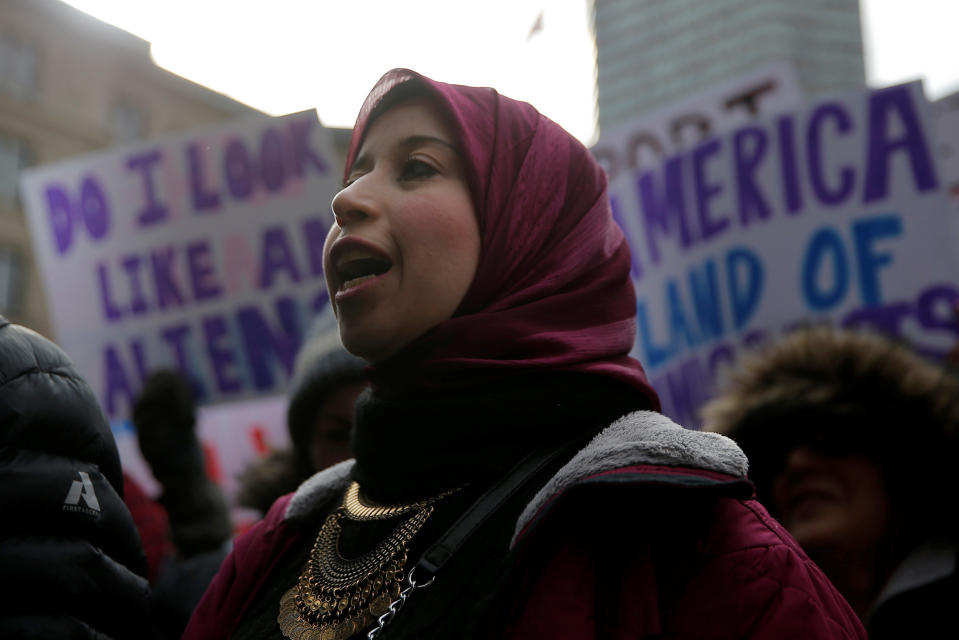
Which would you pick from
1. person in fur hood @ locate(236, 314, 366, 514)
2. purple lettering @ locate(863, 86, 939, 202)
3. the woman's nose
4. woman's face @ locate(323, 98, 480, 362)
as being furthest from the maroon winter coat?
purple lettering @ locate(863, 86, 939, 202)

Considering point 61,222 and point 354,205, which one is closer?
point 354,205

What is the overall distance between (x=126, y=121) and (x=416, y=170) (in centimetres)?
2576

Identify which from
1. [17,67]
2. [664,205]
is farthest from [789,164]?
[17,67]

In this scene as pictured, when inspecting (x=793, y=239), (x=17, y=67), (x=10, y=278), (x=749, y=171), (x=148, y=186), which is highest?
(x=17, y=67)

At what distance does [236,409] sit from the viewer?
5.79 meters

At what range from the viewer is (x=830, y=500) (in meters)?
2.54

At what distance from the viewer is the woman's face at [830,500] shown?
2.46 metres

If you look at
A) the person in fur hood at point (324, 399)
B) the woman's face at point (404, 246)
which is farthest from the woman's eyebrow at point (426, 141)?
the person in fur hood at point (324, 399)

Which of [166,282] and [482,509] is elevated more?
[166,282]

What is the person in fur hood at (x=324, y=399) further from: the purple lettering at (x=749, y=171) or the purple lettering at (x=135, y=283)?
the purple lettering at (x=135, y=283)

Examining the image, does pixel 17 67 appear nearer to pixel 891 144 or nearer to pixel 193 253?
pixel 193 253

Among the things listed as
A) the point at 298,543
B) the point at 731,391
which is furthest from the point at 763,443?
the point at 298,543

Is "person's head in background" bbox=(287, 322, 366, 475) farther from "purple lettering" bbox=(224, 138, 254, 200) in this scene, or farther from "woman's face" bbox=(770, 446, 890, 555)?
"purple lettering" bbox=(224, 138, 254, 200)

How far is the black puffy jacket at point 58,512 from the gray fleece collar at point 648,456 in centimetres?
59
